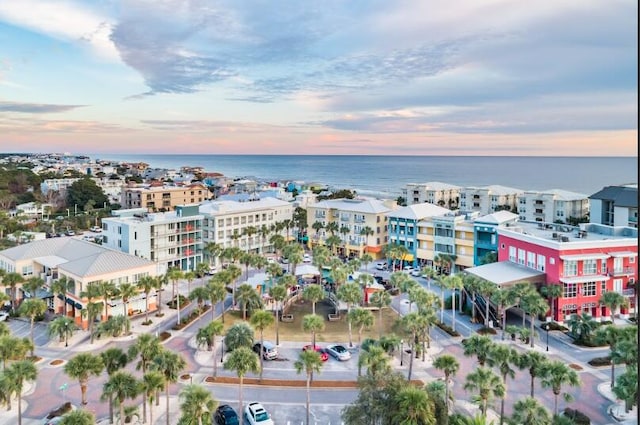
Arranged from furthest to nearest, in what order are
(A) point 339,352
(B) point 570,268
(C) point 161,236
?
1. (C) point 161,236
2. (B) point 570,268
3. (A) point 339,352

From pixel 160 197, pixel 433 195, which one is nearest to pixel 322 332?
pixel 433 195

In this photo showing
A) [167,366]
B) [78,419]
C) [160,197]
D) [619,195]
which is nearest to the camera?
[78,419]

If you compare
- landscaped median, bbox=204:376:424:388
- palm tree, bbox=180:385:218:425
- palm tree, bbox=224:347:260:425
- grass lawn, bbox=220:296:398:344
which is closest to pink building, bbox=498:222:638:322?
grass lawn, bbox=220:296:398:344

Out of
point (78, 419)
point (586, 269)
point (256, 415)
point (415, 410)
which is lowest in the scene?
point (256, 415)

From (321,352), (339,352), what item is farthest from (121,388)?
(339,352)

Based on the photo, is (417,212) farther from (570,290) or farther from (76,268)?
(76,268)

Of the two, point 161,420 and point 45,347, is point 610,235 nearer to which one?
point 161,420

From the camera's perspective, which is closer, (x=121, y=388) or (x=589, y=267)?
(x=121, y=388)

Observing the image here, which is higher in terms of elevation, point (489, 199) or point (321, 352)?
point (489, 199)

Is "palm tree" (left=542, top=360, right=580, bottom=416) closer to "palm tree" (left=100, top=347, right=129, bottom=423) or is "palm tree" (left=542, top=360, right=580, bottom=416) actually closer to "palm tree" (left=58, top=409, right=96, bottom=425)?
"palm tree" (left=58, top=409, right=96, bottom=425)
